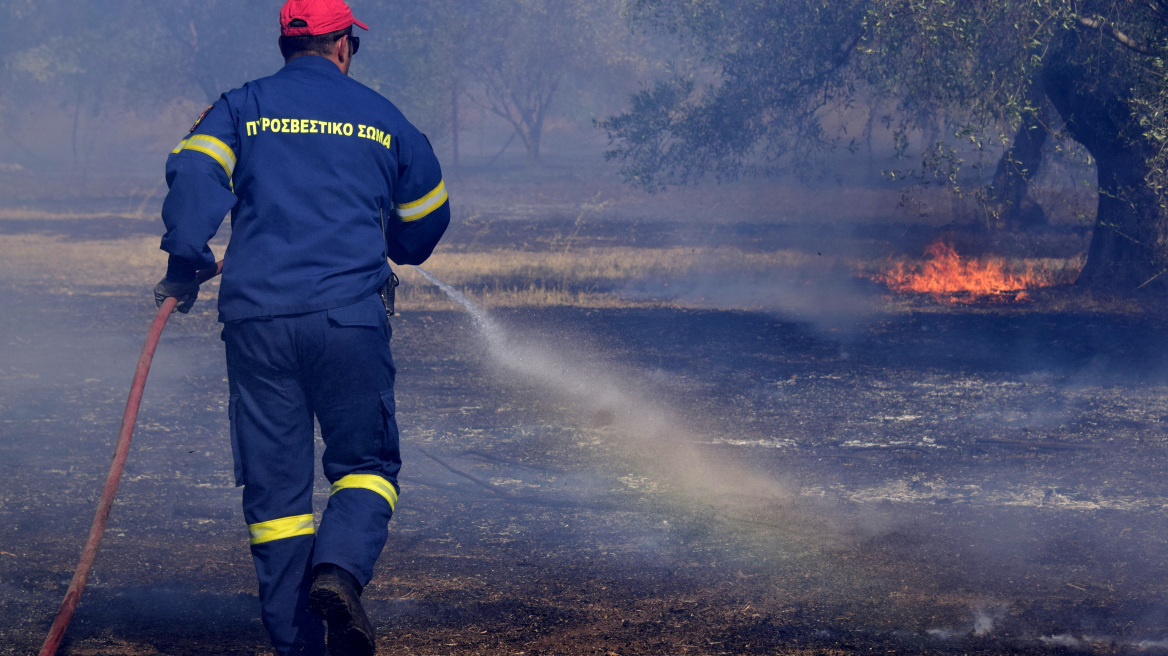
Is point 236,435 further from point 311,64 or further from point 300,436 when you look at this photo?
point 311,64

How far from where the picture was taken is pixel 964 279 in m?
13.8

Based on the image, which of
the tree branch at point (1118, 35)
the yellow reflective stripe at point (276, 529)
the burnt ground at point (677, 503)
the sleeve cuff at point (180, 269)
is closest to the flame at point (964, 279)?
the burnt ground at point (677, 503)

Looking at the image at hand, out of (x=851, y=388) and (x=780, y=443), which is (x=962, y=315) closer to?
(x=851, y=388)

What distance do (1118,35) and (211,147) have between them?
34.7 ft

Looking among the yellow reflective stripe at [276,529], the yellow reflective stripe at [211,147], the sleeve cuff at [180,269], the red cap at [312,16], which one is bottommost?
the yellow reflective stripe at [276,529]

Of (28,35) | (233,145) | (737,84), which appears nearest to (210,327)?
(233,145)

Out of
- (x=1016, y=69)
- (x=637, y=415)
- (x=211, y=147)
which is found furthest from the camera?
(x=1016, y=69)

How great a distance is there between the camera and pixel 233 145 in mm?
3059

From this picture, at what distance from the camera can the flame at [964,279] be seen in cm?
1282

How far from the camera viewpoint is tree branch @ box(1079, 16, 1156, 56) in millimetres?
10484

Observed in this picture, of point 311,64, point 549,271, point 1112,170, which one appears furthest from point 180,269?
point 1112,170

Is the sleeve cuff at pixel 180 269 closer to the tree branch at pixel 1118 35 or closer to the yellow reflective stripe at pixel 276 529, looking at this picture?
the yellow reflective stripe at pixel 276 529

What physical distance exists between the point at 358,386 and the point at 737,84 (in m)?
15.2

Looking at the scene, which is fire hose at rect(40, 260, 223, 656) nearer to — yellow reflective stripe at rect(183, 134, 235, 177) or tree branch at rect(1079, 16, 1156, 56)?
yellow reflective stripe at rect(183, 134, 235, 177)
